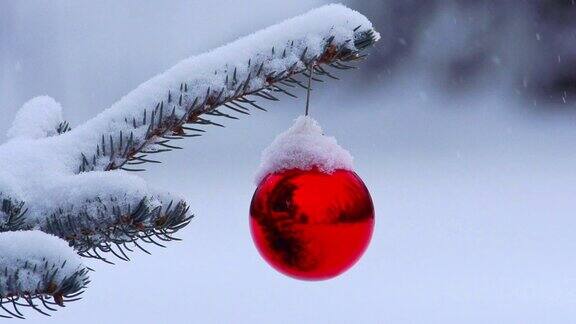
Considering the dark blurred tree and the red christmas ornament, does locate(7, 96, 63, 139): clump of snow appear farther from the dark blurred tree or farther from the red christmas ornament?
the dark blurred tree

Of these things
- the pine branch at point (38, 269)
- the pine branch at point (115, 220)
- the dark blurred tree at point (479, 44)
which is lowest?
the pine branch at point (38, 269)

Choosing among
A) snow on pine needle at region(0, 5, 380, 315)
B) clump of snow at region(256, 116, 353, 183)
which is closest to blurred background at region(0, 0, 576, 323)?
clump of snow at region(256, 116, 353, 183)

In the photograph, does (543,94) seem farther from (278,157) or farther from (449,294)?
(278,157)

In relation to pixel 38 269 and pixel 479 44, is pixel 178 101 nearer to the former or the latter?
pixel 38 269

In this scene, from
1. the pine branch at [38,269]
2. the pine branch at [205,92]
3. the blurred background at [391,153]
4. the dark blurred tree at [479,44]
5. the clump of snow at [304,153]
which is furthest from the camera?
the dark blurred tree at [479,44]

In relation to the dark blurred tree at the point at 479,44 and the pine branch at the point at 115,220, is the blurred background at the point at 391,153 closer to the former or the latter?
the dark blurred tree at the point at 479,44

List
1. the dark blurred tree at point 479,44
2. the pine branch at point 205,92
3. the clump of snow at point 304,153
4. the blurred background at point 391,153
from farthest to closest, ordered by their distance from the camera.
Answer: the dark blurred tree at point 479,44 < the blurred background at point 391,153 < the clump of snow at point 304,153 < the pine branch at point 205,92

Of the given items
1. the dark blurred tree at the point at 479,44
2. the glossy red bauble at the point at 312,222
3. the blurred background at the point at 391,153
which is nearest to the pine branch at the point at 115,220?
the glossy red bauble at the point at 312,222

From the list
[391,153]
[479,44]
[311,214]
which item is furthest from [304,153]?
[479,44]

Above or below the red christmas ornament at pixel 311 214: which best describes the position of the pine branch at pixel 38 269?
below

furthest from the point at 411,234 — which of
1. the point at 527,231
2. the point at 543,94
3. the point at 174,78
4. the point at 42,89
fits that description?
the point at 174,78
